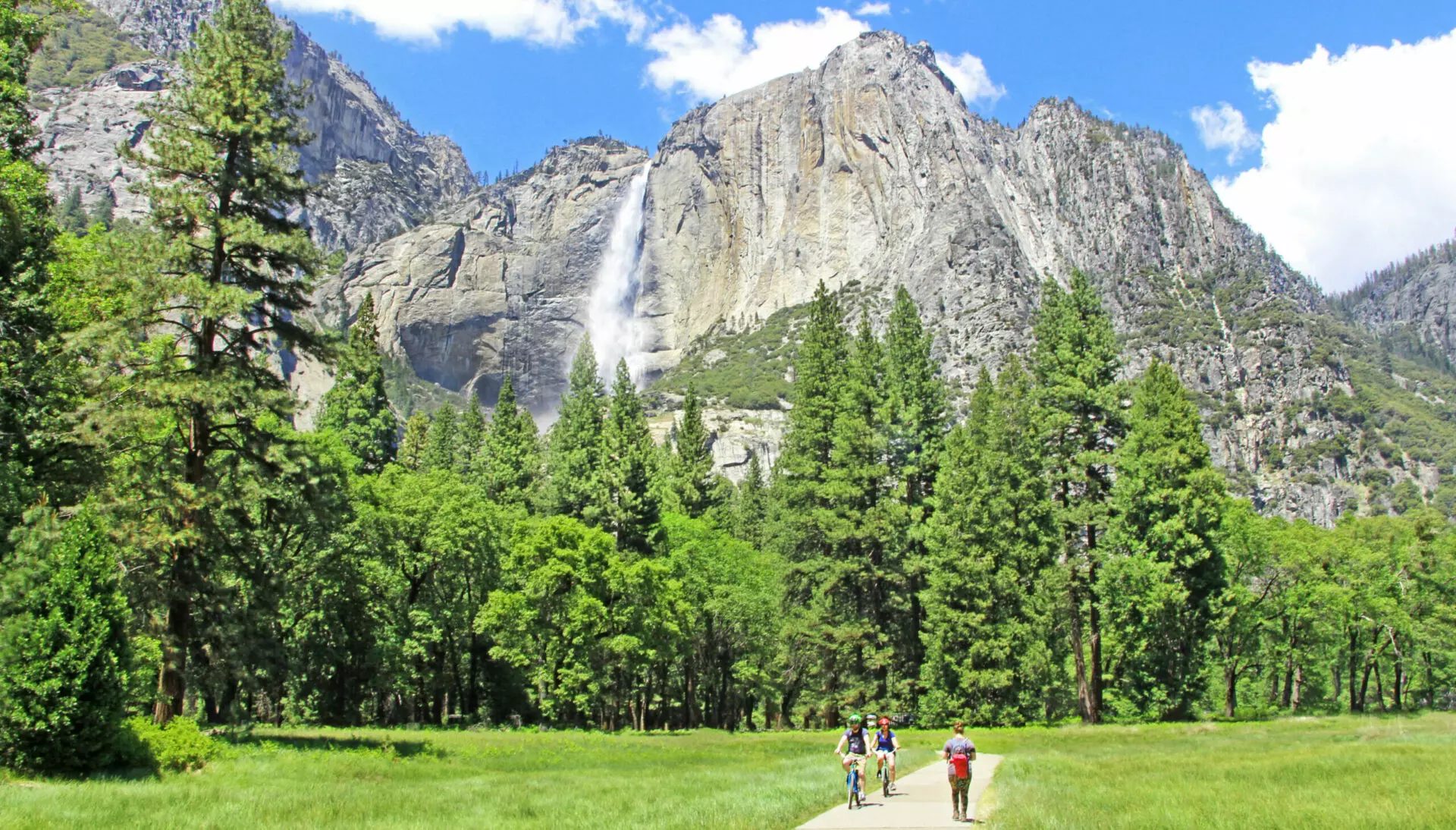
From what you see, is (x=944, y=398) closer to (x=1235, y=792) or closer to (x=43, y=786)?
(x=1235, y=792)

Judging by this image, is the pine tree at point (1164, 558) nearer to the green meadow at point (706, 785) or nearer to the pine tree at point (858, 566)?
the green meadow at point (706, 785)

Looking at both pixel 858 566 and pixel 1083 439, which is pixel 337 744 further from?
pixel 1083 439

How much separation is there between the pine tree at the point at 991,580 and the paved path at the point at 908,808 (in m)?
14.0

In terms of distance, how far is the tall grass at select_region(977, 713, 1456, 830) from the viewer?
13758 mm

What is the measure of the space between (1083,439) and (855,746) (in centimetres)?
2643

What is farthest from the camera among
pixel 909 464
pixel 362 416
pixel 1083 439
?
pixel 362 416

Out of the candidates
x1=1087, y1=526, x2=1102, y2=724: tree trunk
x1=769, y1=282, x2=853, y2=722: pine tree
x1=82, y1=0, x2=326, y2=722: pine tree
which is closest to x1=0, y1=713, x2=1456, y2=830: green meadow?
x1=82, y1=0, x2=326, y2=722: pine tree

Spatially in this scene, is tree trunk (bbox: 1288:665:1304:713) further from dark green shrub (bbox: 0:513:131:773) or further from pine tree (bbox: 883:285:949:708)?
dark green shrub (bbox: 0:513:131:773)

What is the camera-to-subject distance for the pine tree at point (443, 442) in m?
66.3

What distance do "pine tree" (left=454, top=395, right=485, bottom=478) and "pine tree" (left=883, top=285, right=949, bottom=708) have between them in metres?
33.9

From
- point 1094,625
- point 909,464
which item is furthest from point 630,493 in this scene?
point 1094,625

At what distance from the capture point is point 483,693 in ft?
165

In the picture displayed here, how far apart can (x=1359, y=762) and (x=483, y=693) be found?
40947 millimetres

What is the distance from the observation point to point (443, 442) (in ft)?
230
